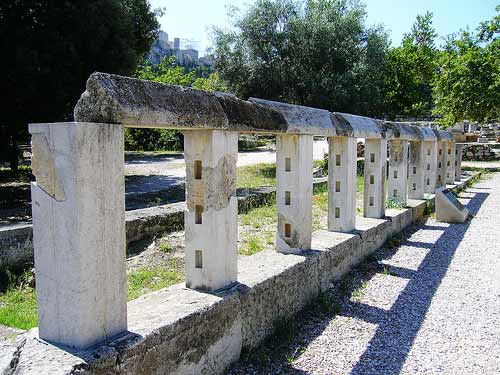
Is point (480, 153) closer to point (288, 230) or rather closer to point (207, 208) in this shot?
point (288, 230)

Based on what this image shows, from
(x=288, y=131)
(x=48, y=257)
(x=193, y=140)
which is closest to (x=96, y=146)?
(x=48, y=257)

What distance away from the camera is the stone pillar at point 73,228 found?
2275 mm

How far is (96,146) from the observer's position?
7.73 ft

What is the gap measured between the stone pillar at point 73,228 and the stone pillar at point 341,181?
3.84 meters

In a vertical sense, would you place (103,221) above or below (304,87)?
below

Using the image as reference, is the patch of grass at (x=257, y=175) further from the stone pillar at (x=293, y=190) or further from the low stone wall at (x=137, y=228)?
the stone pillar at (x=293, y=190)

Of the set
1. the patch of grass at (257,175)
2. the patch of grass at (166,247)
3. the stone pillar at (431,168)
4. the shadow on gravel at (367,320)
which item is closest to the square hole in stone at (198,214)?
the shadow on gravel at (367,320)

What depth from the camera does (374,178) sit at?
7.25 meters

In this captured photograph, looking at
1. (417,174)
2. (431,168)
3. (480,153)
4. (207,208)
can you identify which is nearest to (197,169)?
(207,208)

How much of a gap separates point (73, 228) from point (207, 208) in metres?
1.18

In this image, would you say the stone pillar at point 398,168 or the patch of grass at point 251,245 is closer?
the patch of grass at point 251,245

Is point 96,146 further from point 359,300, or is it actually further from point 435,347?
point 359,300

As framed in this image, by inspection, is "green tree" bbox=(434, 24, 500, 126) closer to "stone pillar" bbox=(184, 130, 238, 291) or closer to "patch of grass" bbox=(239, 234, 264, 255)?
"patch of grass" bbox=(239, 234, 264, 255)

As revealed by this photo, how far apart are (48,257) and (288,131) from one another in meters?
2.57
